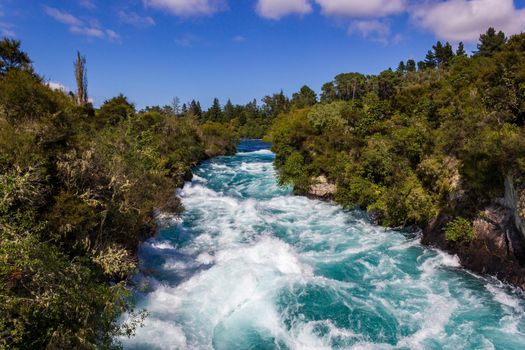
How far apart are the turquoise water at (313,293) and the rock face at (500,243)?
540mm

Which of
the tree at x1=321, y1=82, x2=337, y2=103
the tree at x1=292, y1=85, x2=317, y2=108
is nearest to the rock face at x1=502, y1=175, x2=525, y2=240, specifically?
the tree at x1=321, y1=82, x2=337, y2=103

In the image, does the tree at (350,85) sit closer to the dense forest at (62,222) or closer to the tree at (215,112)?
the tree at (215,112)

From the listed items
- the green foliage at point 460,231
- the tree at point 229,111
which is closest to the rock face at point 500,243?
the green foliage at point 460,231

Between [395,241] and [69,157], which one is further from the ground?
[69,157]

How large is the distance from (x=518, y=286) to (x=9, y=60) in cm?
2961

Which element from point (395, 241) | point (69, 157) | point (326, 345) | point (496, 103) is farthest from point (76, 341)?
point (496, 103)

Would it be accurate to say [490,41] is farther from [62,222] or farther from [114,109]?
[62,222]

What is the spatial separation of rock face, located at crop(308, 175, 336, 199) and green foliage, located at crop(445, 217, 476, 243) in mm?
11432

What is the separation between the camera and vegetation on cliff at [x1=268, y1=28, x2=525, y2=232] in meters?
15.6

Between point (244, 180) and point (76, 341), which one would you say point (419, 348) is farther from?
Answer: point (244, 180)

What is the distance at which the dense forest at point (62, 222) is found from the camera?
704 centimetres

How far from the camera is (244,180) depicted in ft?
128

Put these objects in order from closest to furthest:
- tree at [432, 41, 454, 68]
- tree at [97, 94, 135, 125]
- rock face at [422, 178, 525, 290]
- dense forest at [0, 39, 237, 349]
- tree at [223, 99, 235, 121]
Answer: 1. dense forest at [0, 39, 237, 349]
2. rock face at [422, 178, 525, 290]
3. tree at [97, 94, 135, 125]
4. tree at [432, 41, 454, 68]
5. tree at [223, 99, 235, 121]

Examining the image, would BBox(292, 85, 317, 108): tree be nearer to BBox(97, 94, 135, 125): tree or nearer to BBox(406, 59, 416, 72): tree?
BBox(406, 59, 416, 72): tree
